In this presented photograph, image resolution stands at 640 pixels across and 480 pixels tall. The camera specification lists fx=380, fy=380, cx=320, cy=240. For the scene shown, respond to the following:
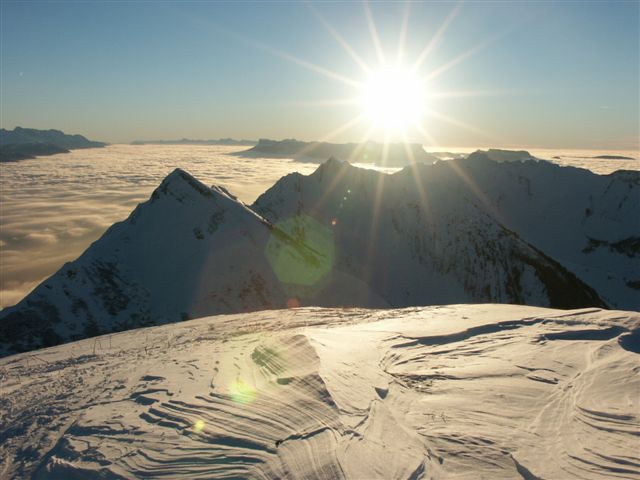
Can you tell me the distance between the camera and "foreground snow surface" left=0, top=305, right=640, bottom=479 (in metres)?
5.41

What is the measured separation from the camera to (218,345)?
38.9ft

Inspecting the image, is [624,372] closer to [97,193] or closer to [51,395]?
[51,395]

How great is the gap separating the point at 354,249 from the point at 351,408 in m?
68.2

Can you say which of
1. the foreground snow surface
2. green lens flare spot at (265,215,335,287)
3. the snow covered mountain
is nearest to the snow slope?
the snow covered mountain

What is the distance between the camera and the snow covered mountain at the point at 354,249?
3175 cm

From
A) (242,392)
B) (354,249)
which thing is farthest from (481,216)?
(242,392)

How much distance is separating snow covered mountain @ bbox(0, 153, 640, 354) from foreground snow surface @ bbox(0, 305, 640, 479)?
21.6 meters

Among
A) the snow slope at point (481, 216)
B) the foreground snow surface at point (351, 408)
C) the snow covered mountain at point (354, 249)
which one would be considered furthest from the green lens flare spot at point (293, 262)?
the foreground snow surface at point (351, 408)

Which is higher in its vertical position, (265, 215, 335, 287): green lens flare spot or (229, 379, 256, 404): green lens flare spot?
(229, 379, 256, 404): green lens flare spot

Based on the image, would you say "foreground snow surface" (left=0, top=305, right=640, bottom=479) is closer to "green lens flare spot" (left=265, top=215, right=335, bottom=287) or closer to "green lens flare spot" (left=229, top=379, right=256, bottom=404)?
"green lens flare spot" (left=229, top=379, right=256, bottom=404)

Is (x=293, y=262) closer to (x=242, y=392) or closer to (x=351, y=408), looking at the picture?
(x=242, y=392)

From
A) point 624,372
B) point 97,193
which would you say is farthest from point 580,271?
point 97,193

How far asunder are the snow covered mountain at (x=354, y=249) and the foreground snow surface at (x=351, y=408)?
21560 millimetres

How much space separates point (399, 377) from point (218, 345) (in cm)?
607
